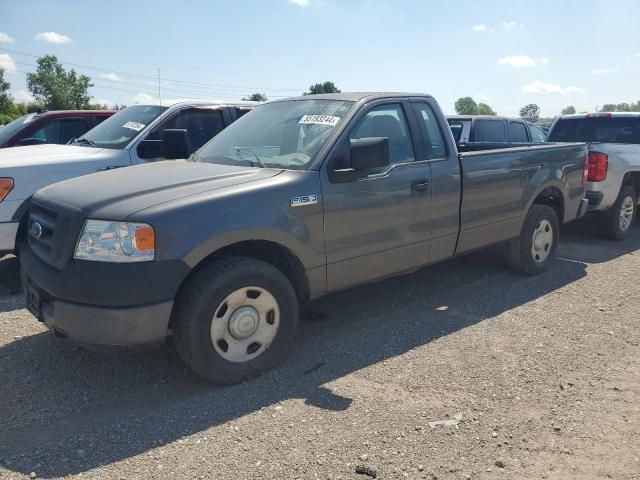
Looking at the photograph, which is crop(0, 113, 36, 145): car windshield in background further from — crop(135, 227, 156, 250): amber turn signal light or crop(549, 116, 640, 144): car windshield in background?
crop(549, 116, 640, 144): car windshield in background

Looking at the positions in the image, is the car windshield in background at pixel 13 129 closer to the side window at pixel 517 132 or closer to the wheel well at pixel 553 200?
the wheel well at pixel 553 200

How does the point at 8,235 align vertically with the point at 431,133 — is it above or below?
below

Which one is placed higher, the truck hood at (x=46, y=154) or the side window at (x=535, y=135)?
the side window at (x=535, y=135)

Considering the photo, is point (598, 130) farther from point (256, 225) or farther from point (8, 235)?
point (8, 235)

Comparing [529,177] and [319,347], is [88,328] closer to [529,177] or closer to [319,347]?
[319,347]

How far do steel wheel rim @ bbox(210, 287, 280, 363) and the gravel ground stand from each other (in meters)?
0.24

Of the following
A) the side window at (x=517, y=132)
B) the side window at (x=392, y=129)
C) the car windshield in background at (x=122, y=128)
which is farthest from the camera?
the side window at (x=517, y=132)

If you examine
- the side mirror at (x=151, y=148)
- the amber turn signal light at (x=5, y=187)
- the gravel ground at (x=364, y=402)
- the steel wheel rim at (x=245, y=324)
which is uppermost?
the side mirror at (x=151, y=148)

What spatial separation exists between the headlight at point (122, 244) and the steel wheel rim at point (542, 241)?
171 inches

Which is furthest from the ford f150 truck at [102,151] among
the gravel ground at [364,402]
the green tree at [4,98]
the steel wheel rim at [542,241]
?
the green tree at [4,98]

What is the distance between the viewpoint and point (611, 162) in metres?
7.68

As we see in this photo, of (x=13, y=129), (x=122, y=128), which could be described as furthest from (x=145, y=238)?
(x=13, y=129)

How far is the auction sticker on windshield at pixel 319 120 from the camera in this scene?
431 centimetres

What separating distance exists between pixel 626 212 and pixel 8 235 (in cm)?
798
